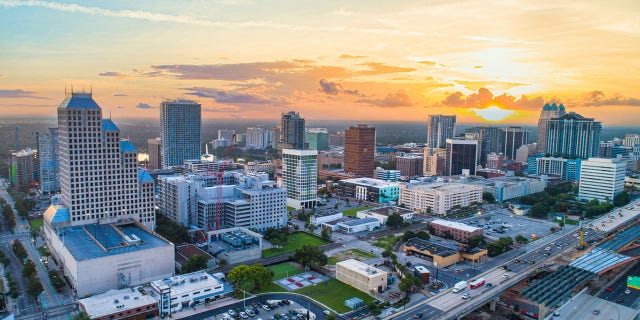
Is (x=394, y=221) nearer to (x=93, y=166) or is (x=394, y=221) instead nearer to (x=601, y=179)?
(x=93, y=166)

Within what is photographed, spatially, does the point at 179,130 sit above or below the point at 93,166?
above

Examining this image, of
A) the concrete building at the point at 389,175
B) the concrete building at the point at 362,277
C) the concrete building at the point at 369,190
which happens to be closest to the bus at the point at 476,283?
the concrete building at the point at 362,277

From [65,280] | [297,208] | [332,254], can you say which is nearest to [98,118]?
[65,280]

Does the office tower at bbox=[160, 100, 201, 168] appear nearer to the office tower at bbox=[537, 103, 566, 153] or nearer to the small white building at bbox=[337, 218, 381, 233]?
the small white building at bbox=[337, 218, 381, 233]

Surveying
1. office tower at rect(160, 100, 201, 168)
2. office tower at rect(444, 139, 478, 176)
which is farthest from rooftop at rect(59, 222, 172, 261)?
office tower at rect(444, 139, 478, 176)

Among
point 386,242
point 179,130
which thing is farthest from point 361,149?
point 179,130

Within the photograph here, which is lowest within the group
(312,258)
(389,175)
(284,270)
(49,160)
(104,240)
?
(284,270)

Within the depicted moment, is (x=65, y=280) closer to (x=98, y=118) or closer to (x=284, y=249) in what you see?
(x=98, y=118)
